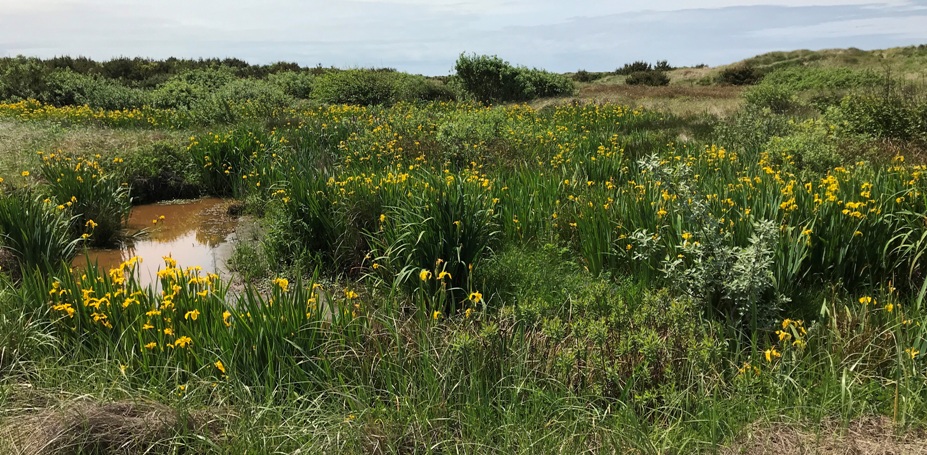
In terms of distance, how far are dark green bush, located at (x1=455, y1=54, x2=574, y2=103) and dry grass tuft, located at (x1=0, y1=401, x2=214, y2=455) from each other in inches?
892

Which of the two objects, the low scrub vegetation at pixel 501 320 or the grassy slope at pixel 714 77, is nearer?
the low scrub vegetation at pixel 501 320

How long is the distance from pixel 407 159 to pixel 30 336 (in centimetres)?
574

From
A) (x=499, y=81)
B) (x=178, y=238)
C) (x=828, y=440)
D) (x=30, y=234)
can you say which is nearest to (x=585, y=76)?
(x=499, y=81)

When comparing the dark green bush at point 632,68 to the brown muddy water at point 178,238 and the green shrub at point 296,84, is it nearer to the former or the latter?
the green shrub at point 296,84

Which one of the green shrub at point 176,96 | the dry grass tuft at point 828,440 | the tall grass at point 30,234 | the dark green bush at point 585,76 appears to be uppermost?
the dark green bush at point 585,76

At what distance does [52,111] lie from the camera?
628 inches

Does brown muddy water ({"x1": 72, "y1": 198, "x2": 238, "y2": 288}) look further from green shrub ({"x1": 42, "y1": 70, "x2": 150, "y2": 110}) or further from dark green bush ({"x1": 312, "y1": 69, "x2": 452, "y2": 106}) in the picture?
dark green bush ({"x1": 312, "y1": 69, "x2": 452, "y2": 106})

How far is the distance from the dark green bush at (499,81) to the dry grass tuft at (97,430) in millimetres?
22662

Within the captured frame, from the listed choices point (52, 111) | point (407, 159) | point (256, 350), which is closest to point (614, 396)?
Result: point (256, 350)

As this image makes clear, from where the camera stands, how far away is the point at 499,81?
25.5 m

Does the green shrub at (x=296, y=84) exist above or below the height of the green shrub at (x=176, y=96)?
above

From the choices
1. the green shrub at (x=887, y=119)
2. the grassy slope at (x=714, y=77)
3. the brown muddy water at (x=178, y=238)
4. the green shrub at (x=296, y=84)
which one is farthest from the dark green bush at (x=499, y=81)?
the brown muddy water at (x=178, y=238)

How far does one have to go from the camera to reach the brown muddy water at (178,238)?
671 cm

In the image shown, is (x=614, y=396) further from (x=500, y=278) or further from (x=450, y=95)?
(x=450, y=95)
